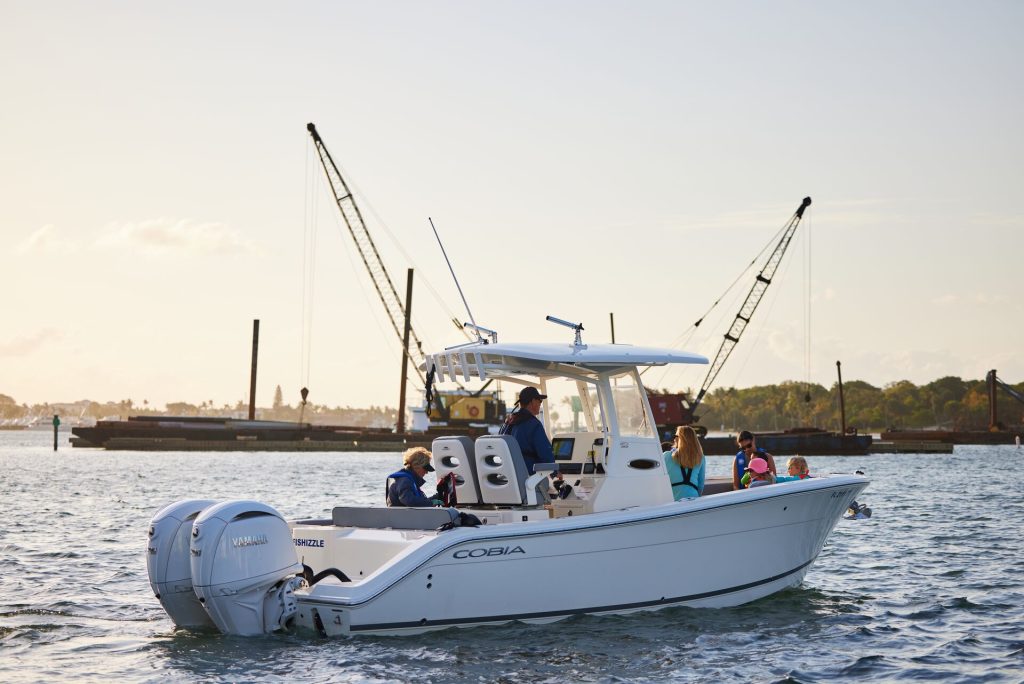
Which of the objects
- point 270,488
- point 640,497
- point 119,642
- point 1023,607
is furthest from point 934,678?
point 270,488

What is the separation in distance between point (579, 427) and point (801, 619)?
10.5 ft

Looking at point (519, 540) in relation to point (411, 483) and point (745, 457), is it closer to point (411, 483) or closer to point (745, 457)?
point (411, 483)

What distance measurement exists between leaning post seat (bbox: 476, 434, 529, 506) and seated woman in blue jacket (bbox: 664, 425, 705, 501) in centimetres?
206

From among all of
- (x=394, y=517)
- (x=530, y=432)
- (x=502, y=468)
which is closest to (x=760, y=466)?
(x=530, y=432)

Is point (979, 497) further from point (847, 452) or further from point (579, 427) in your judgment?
point (847, 452)

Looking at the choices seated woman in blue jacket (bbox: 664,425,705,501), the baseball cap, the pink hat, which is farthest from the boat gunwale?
the baseball cap

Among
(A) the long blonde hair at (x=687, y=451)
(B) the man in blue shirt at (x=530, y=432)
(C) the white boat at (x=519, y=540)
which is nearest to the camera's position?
(C) the white boat at (x=519, y=540)

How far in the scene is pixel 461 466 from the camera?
37.3 ft

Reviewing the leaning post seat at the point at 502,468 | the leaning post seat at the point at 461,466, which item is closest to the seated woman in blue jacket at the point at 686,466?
the leaning post seat at the point at 502,468

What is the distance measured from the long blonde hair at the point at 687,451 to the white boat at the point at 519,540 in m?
0.44

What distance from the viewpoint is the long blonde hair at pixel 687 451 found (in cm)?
1215

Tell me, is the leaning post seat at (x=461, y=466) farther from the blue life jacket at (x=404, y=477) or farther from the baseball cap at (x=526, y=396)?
the baseball cap at (x=526, y=396)

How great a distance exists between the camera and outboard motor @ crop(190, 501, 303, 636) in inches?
366

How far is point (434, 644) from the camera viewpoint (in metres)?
9.82
